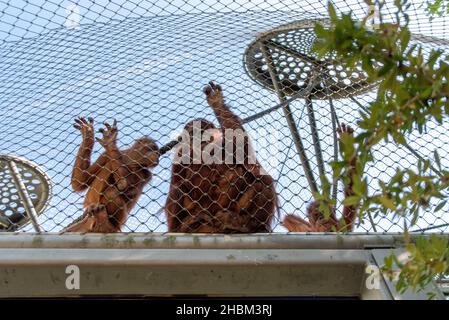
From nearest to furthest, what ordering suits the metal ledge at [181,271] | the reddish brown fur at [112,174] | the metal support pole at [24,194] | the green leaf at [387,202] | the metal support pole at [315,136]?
the green leaf at [387,202]
the metal ledge at [181,271]
the metal support pole at [315,136]
the metal support pole at [24,194]
the reddish brown fur at [112,174]

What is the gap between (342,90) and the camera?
259 centimetres

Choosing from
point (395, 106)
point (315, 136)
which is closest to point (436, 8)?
point (315, 136)

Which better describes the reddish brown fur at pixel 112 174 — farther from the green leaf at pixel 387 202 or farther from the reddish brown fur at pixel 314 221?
the green leaf at pixel 387 202

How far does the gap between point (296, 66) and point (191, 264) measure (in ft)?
5.34

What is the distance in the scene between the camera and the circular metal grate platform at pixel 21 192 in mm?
2338

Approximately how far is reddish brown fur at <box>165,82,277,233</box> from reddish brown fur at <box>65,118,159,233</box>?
0.58 ft

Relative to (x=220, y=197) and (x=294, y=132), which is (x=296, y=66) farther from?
(x=220, y=197)

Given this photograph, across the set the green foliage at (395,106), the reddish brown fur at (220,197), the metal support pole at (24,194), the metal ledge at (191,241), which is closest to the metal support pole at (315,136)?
the reddish brown fur at (220,197)

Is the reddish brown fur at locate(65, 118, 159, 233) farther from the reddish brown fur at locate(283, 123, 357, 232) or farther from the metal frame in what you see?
the metal frame

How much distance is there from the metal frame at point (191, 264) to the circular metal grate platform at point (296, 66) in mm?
1080

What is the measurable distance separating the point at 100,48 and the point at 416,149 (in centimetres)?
120

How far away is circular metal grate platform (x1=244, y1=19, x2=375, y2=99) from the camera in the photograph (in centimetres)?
262

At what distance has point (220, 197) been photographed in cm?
245

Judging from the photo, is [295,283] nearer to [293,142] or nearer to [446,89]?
[446,89]
